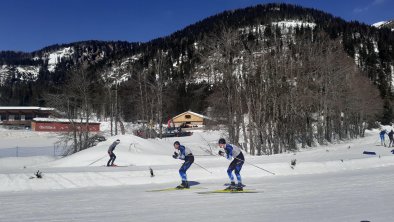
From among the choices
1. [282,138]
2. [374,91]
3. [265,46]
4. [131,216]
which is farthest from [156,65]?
[374,91]

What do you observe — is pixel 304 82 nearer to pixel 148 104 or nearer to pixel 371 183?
pixel 148 104

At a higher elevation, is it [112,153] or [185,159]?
[112,153]

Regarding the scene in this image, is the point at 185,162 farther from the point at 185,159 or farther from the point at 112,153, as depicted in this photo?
the point at 112,153

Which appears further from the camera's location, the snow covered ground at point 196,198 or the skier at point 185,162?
the skier at point 185,162

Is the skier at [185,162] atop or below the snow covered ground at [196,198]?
atop

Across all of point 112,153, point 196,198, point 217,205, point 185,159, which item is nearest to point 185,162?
point 185,159

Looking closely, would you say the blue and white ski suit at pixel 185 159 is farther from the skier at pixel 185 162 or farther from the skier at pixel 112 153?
the skier at pixel 112 153

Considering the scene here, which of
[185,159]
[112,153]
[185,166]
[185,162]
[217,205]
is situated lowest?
[217,205]

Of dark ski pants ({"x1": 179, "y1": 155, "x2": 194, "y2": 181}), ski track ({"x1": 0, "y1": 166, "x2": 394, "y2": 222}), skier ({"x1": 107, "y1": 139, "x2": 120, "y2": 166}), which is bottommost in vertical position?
ski track ({"x1": 0, "y1": 166, "x2": 394, "y2": 222})

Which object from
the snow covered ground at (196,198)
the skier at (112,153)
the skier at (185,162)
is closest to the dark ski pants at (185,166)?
the skier at (185,162)

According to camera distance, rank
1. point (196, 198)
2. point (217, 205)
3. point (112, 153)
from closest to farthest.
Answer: point (217, 205)
point (196, 198)
point (112, 153)

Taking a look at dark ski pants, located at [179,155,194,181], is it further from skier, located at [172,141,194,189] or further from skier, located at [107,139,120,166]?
skier, located at [107,139,120,166]

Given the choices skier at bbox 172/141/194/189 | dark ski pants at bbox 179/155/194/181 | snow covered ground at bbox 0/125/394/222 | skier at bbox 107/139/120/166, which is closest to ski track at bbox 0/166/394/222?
snow covered ground at bbox 0/125/394/222

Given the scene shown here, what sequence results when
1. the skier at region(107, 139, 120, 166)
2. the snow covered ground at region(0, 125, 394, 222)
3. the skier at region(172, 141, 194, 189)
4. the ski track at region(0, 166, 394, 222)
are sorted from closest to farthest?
the ski track at region(0, 166, 394, 222)
the snow covered ground at region(0, 125, 394, 222)
the skier at region(172, 141, 194, 189)
the skier at region(107, 139, 120, 166)
